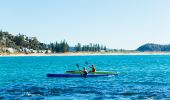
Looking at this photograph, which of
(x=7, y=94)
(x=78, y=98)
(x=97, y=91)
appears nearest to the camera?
(x=78, y=98)

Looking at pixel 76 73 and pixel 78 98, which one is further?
pixel 76 73

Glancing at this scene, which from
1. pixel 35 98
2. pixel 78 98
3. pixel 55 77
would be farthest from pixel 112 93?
pixel 55 77

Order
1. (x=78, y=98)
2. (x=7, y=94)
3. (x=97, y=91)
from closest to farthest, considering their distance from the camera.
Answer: (x=78, y=98), (x=7, y=94), (x=97, y=91)

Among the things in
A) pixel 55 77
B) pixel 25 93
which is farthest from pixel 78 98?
pixel 55 77

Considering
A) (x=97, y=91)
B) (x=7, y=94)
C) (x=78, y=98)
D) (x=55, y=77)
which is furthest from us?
(x=55, y=77)

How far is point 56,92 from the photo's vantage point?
5253 cm

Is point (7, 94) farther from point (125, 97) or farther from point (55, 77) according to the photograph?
point (55, 77)

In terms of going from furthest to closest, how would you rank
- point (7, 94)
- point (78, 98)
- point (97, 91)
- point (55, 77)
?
point (55, 77)
point (97, 91)
point (7, 94)
point (78, 98)

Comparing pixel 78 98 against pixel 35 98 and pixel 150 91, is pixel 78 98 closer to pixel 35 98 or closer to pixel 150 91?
pixel 35 98

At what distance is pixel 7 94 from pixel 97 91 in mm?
11974

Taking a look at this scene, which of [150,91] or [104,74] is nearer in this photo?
[150,91]

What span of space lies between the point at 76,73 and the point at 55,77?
4.56 metres

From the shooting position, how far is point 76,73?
270 feet

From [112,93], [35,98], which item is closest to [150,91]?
[112,93]
